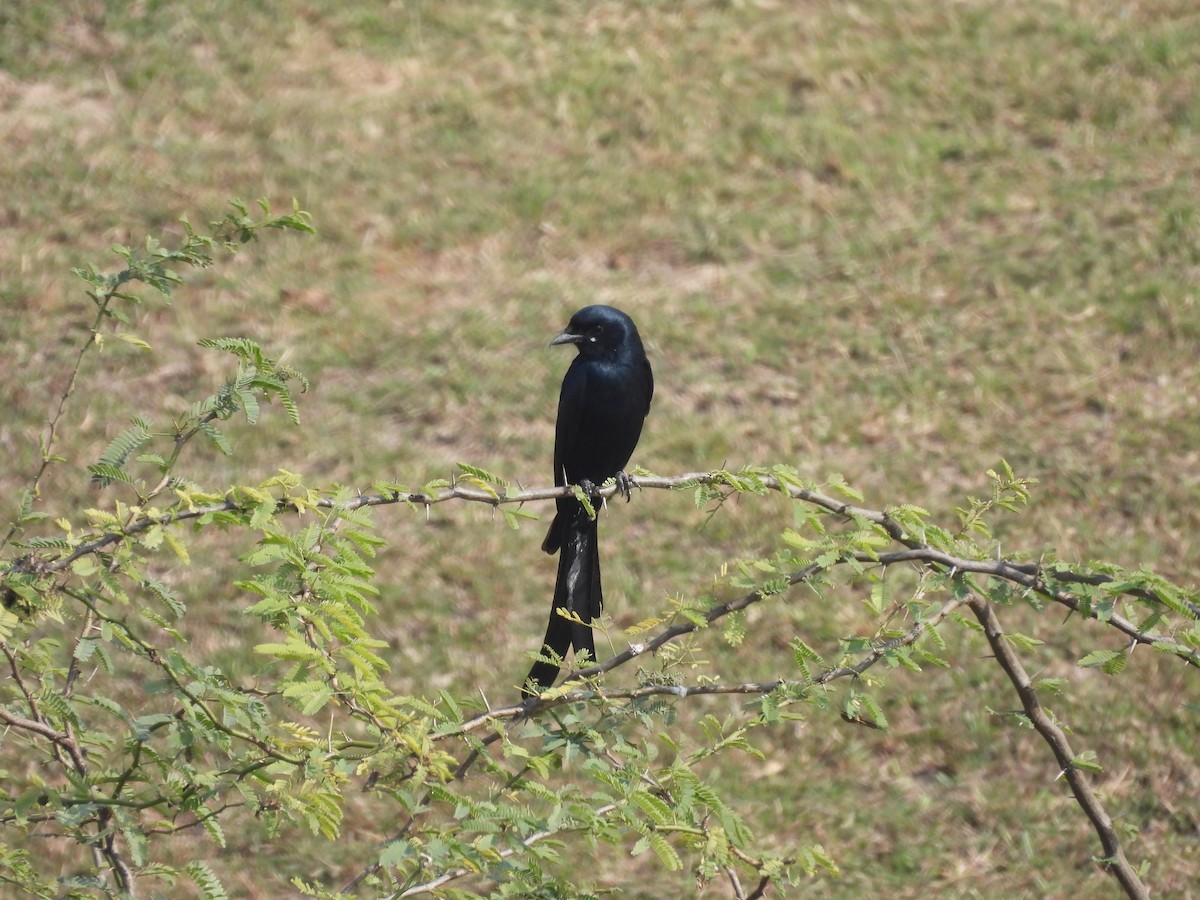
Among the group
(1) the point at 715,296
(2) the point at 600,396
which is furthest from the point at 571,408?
(1) the point at 715,296

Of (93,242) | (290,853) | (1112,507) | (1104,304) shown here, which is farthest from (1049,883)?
(93,242)

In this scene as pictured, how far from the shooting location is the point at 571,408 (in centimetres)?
459

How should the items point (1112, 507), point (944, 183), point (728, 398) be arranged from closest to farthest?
point (1112, 507)
point (728, 398)
point (944, 183)

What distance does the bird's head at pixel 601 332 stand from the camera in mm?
4555

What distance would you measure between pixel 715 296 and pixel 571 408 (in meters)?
A: 3.17

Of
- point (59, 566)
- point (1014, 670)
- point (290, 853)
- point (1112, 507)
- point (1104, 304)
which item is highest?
point (59, 566)

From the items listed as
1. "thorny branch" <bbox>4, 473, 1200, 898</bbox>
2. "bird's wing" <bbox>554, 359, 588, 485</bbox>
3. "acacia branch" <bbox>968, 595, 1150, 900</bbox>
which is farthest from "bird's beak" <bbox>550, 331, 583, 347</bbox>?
"acacia branch" <bbox>968, 595, 1150, 900</bbox>

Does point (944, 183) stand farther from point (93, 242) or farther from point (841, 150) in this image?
point (93, 242)

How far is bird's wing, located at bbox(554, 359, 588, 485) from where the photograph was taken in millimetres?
4586

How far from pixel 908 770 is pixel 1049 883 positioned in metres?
0.69

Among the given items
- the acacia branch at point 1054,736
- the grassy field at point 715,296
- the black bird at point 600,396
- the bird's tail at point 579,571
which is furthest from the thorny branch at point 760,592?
the grassy field at point 715,296

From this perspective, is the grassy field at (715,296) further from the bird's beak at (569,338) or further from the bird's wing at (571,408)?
the bird's beak at (569,338)

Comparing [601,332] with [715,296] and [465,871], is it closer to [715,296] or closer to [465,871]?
[465,871]

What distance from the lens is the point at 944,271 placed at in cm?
755
